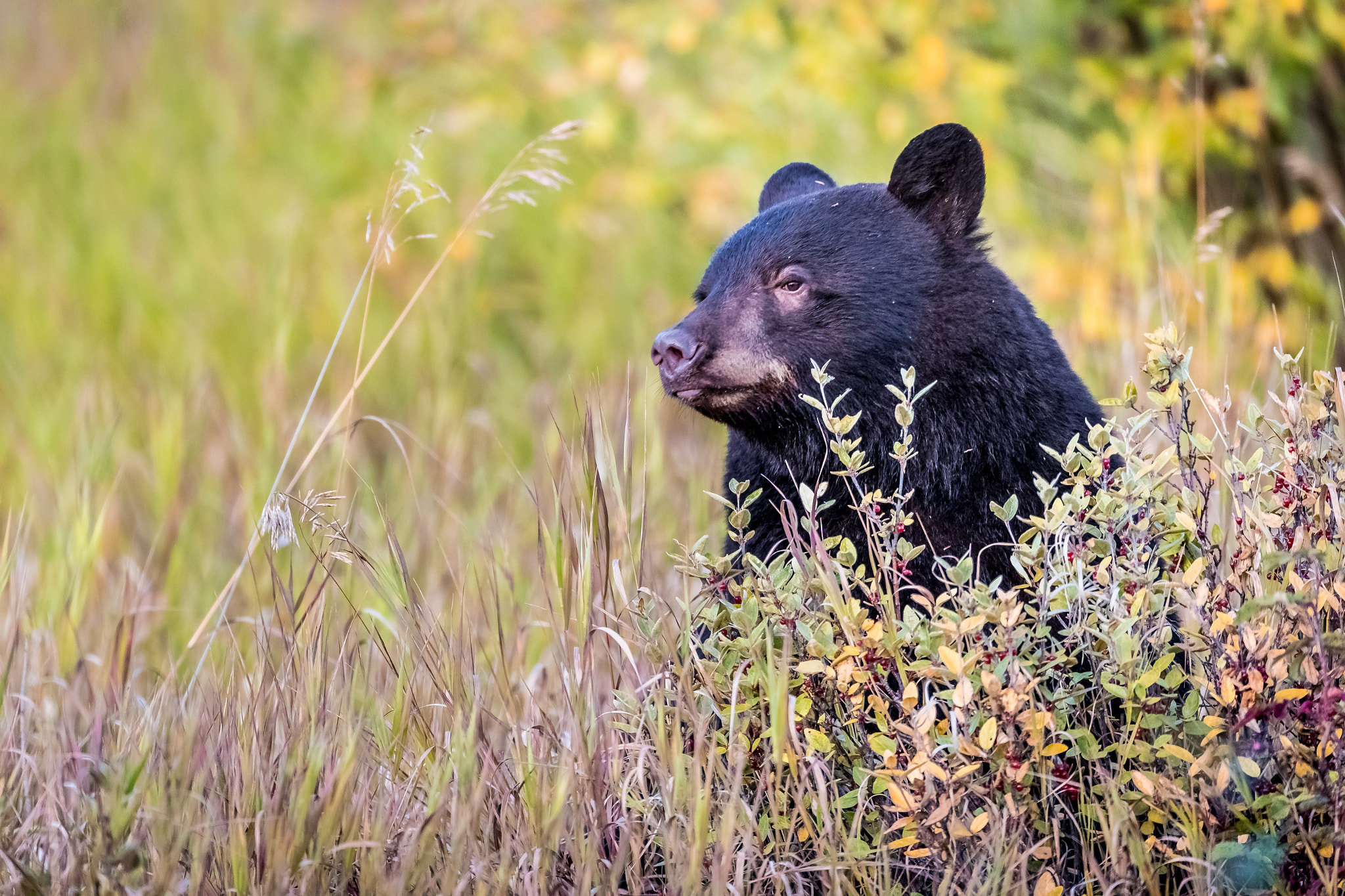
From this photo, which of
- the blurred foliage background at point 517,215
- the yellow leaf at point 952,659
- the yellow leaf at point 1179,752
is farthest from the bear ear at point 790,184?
the yellow leaf at point 1179,752

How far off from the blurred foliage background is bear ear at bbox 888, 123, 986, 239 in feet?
3.02

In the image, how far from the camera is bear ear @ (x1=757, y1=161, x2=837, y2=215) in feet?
10.7

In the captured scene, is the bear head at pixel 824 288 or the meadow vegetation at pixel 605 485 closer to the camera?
the meadow vegetation at pixel 605 485

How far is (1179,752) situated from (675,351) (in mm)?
1246

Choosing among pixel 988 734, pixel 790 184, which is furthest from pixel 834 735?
pixel 790 184

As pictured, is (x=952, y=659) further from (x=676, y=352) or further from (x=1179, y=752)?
(x=676, y=352)

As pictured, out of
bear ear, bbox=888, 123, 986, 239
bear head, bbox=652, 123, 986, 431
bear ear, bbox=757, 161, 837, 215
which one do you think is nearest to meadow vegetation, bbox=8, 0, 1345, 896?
bear head, bbox=652, 123, 986, 431

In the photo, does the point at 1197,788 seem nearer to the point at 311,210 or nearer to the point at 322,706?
the point at 322,706

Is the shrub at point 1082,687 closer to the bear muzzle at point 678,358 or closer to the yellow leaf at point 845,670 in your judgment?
the yellow leaf at point 845,670

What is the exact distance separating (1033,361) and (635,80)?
3469 mm

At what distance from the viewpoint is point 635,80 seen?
5.67 meters

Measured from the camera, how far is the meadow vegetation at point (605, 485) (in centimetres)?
198

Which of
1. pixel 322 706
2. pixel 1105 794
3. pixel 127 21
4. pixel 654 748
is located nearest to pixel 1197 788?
pixel 1105 794

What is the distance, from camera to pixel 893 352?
267 centimetres
